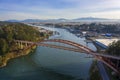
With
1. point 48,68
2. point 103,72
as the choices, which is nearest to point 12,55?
point 48,68

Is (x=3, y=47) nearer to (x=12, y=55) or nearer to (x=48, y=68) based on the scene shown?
(x=12, y=55)

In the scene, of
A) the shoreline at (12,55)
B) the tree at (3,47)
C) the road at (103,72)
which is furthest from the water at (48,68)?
the tree at (3,47)

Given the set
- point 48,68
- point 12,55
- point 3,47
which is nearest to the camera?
point 48,68

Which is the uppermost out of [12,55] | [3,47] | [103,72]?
[3,47]

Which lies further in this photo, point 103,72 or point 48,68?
point 48,68

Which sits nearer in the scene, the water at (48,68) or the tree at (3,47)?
the water at (48,68)

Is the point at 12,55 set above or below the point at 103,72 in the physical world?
below

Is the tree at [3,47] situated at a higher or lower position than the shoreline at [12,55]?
higher

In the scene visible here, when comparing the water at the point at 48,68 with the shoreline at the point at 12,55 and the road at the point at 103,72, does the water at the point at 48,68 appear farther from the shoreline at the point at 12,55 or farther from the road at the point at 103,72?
the road at the point at 103,72

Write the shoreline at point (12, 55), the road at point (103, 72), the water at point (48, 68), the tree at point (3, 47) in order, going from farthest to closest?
the tree at point (3, 47)
the shoreline at point (12, 55)
the water at point (48, 68)
the road at point (103, 72)

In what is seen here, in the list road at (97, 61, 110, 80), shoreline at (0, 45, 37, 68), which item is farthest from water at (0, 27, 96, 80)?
road at (97, 61, 110, 80)

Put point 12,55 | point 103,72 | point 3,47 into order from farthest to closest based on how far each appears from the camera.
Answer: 1. point 12,55
2. point 3,47
3. point 103,72

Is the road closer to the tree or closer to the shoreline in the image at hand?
the shoreline
